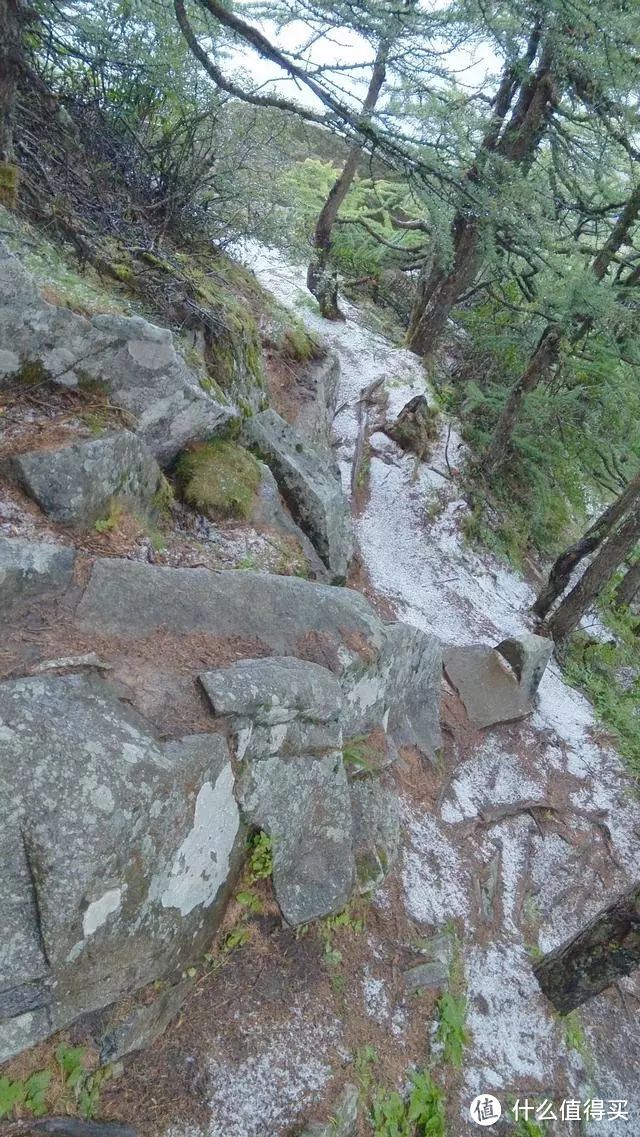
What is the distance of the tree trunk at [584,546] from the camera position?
9.01 m

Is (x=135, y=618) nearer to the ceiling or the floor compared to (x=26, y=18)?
nearer to the floor

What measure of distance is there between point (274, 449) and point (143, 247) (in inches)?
105

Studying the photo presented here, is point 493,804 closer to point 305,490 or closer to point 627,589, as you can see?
point 305,490

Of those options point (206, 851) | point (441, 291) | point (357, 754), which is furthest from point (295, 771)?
point (441, 291)

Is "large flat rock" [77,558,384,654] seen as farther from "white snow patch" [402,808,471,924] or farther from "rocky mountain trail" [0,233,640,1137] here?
"white snow patch" [402,808,471,924]

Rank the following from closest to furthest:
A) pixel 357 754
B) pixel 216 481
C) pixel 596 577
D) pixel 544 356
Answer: pixel 357 754 < pixel 216 481 < pixel 596 577 < pixel 544 356

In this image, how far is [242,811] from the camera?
419cm

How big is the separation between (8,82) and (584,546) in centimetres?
889

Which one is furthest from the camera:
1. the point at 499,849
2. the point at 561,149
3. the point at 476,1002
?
the point at 561,149

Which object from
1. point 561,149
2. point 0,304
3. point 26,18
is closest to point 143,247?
point 26,18

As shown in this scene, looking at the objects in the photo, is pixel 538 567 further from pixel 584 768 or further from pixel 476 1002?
pixel 476 1002

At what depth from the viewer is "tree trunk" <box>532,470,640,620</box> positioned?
9008 mm

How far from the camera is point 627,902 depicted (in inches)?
192

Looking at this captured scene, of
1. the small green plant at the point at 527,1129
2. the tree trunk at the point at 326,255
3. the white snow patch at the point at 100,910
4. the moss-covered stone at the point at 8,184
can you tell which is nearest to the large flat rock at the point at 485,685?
the small green plant at the point at 527,1129
